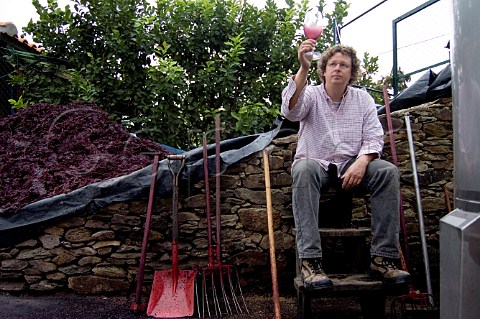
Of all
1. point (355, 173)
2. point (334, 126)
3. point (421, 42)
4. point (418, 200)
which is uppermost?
point (421, 42)

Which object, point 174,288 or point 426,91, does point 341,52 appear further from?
point 174,288

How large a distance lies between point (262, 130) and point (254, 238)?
1.83 meters

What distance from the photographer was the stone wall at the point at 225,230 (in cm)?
320

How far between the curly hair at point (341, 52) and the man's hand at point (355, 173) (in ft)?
2.32

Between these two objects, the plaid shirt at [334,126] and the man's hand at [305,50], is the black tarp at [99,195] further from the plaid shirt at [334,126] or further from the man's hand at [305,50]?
the man's hand at [305,50]

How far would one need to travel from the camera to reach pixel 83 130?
407cm

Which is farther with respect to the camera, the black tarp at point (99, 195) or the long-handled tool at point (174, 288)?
the black tarp at point (99, 195)

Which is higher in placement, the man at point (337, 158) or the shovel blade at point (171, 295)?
the man at point (337, 158)

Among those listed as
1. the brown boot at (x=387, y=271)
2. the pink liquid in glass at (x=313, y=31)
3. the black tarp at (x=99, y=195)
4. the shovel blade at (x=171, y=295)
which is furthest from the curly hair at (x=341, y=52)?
the shovel blade at (x=171, y=295)

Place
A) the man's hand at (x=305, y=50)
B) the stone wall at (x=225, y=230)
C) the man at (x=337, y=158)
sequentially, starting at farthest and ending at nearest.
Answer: the stone wall at (x=225, y=230) → the man's hand at (x=305, y=50) → the man at (x=337, y=158)

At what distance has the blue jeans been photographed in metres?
2.21

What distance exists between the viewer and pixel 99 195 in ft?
10.5

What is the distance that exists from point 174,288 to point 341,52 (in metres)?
2.08

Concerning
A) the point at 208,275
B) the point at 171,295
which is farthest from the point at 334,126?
the point at 171,295
